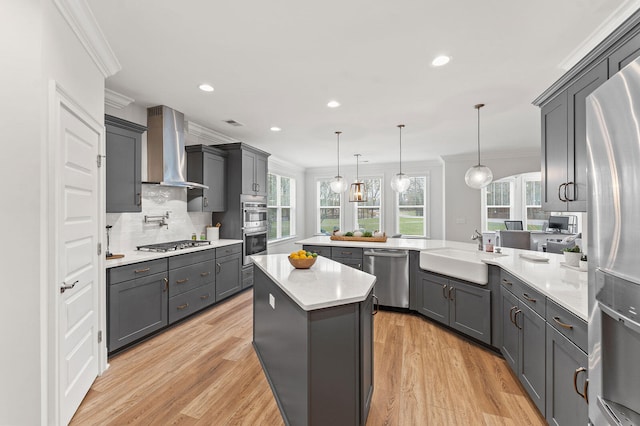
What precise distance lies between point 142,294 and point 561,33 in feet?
14.1

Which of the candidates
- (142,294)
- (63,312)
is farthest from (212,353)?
(63,312)

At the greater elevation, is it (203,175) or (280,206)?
(203,175)

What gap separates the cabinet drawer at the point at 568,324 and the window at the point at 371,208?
6.31 metres

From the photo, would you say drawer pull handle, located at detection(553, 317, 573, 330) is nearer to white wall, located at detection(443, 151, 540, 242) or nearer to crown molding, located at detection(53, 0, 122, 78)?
crown molding, located at detection(53, 0, 122, 78)

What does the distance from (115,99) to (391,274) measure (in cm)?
391

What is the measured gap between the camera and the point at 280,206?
291 inches

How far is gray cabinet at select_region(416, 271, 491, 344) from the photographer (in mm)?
2818

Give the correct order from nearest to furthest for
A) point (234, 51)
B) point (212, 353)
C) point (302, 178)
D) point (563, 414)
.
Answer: point (563, 414)
point (234, 51)
point (212, 353)
point (302, 178)

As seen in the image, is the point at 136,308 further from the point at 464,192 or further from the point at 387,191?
the point at 464,192

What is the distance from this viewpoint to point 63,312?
180cm

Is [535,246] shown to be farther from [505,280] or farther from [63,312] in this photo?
[63,312]

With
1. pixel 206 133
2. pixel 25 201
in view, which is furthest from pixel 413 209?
pixel 25 201

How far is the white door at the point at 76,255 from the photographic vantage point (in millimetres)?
1751

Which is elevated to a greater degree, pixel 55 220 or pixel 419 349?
pixel 55 220
